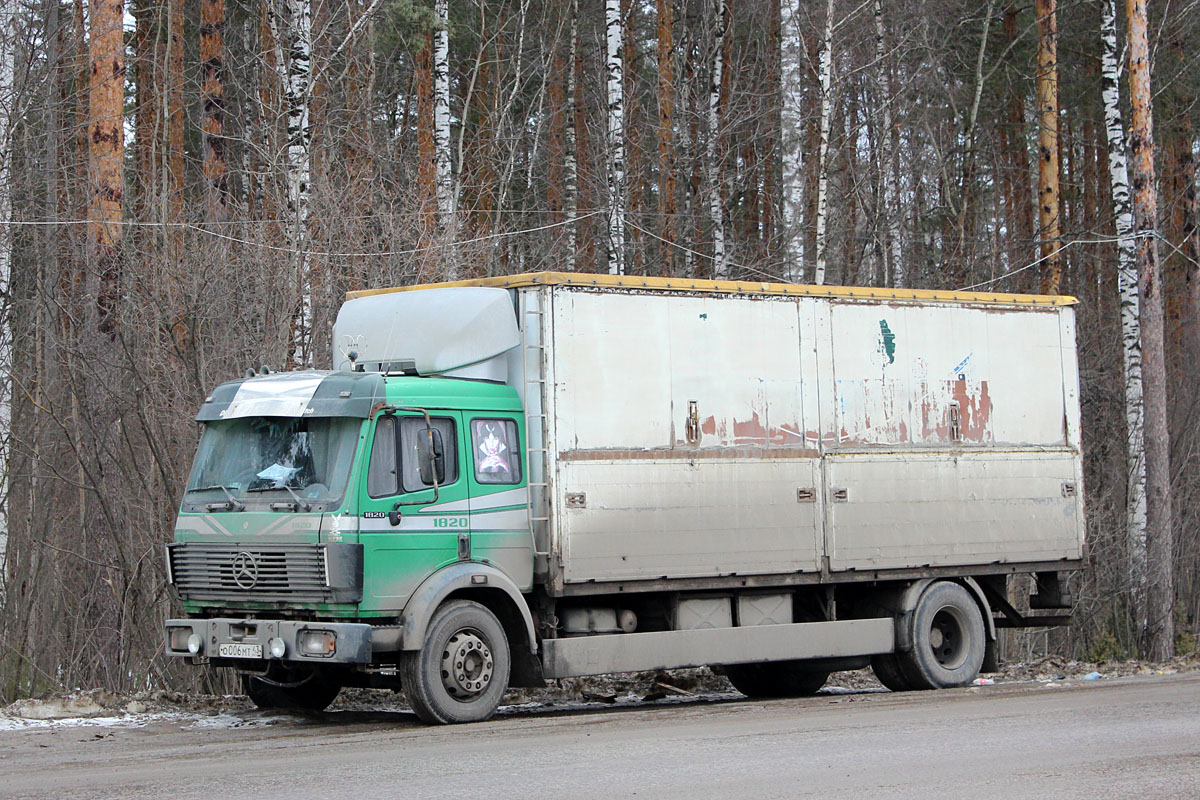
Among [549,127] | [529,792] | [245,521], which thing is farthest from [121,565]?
[549,127]

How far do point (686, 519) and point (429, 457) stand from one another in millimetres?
2321

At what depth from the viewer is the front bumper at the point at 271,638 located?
10797 millimetres

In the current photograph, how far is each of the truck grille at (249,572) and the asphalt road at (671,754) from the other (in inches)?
40.7

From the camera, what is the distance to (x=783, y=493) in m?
13.1

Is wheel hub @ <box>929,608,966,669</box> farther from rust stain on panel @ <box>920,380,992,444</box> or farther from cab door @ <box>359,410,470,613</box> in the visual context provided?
cab door @ <box>359,410,470,613</box>

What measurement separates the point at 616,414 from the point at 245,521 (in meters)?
3.04

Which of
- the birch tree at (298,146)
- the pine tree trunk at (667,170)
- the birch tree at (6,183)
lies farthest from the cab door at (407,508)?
the pine tree trunk at (667,170)

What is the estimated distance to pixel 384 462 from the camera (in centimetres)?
1128

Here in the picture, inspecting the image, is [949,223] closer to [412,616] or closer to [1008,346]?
[1008,346]

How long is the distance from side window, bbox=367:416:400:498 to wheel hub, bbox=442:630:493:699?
1.24 metres

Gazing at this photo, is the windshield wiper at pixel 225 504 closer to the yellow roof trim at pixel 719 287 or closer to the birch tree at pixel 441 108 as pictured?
the yellow roof trim at pixel 719 287

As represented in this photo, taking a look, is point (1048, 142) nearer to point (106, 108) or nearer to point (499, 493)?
point (106, 108)

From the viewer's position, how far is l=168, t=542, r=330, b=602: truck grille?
1093cm

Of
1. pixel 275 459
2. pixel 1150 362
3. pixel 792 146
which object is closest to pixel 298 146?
pixel 275 459
